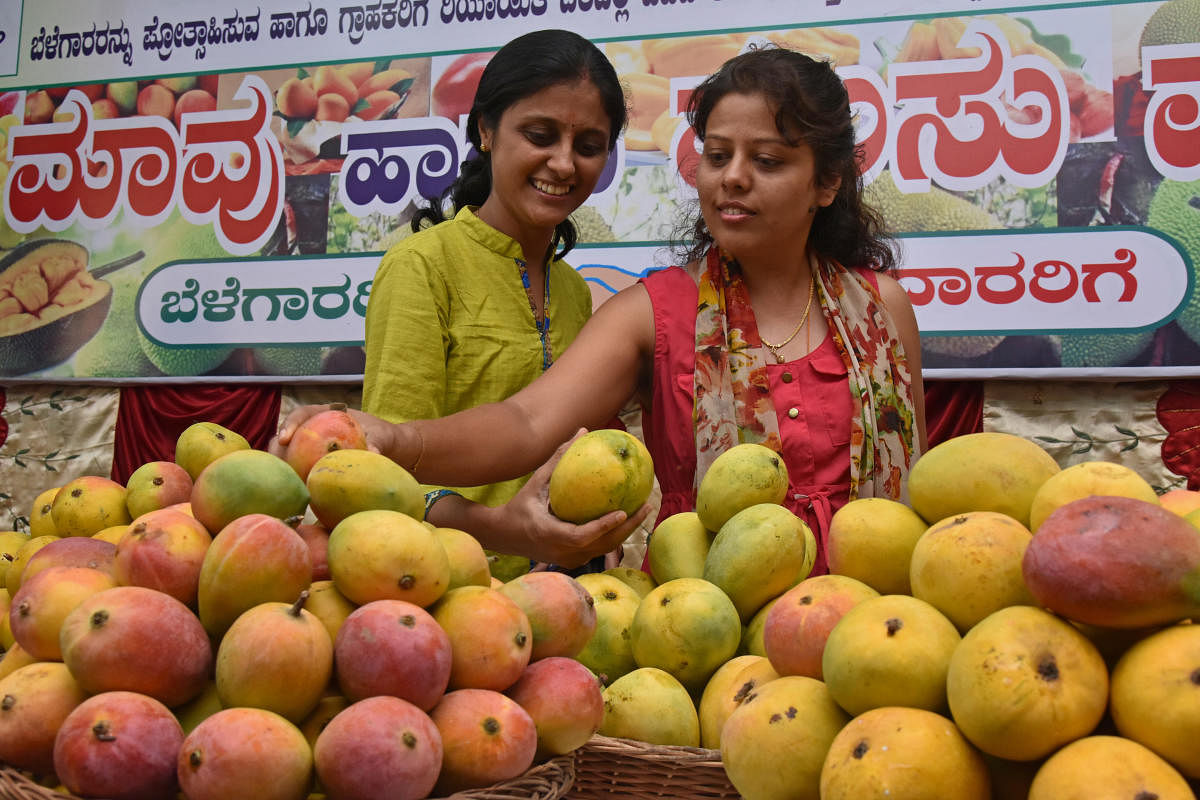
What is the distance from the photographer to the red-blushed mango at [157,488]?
1399mm

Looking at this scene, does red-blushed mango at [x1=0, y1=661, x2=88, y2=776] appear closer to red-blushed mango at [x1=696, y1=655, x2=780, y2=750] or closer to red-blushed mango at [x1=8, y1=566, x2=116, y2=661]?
red-blushed mango at [x1=8, y1=566, x2=116, y2=661]

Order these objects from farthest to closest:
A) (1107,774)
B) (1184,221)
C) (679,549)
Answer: (1184,221)
(679,549)
(1107,774)

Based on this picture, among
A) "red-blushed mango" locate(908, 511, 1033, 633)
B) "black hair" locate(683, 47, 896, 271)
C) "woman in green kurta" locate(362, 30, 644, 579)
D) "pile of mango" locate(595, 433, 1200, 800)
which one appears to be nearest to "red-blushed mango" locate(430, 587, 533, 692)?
"pile of mango" locate(595, 433, 1200, 800)

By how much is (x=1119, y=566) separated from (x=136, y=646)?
89cm

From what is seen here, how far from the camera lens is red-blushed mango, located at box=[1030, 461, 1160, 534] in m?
1.05

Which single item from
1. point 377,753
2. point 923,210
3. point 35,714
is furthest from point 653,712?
point 923,210

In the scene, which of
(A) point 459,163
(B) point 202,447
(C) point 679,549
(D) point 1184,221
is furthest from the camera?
(A) point 459,163

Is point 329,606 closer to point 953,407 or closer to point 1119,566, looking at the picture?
point 1119,566

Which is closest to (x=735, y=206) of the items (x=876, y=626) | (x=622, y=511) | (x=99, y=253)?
(x=622, y=511)

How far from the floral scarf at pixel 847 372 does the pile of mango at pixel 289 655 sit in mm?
741

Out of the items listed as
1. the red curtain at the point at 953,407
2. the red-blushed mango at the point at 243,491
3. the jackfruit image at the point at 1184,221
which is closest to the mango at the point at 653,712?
the red-blushed mango at the point at 243,491

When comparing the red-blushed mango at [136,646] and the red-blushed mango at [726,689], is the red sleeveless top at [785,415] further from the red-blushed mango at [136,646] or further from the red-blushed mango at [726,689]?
the red-blushed mango at [136,646]

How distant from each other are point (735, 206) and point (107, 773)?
1.35 m

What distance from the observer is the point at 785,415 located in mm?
1926
